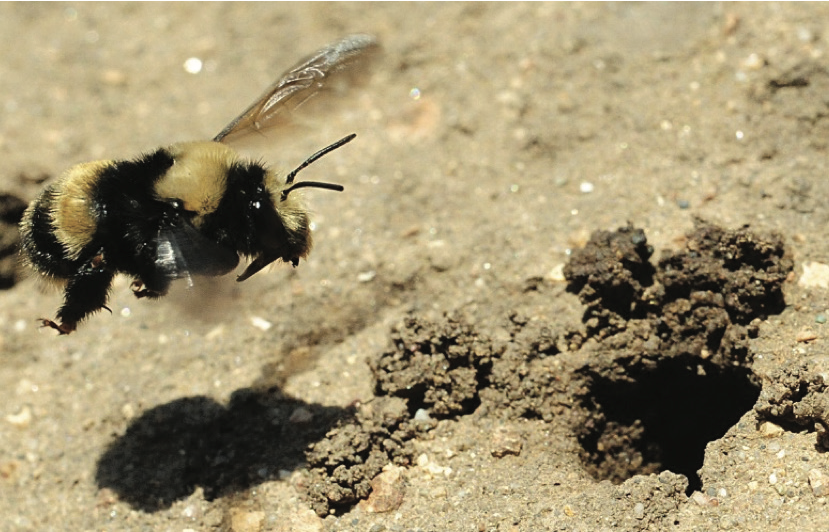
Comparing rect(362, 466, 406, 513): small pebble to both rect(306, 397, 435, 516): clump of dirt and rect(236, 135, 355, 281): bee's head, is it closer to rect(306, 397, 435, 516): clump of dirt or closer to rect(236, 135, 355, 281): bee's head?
rect(306, 397, 435, 516): clump of dirt

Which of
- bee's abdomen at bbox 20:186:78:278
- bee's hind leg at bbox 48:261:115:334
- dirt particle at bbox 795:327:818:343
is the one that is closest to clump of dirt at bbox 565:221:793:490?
dirt particle at bbox 795:327:818:343

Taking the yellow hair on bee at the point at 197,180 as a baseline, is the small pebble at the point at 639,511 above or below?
below

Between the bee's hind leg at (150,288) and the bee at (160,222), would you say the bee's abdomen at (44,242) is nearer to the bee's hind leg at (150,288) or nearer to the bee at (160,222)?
the bee at (160,222)

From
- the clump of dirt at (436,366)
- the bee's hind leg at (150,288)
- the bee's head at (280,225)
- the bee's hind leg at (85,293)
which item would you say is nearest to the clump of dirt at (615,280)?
the clump of dirt at (436,366)

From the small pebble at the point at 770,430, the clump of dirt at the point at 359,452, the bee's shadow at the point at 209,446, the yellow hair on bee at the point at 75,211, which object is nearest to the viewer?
the yellow hair on bee at the point at 75,211

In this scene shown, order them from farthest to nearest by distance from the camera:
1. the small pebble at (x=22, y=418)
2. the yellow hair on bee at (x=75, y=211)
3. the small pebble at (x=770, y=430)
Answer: the small pebble at (x=22, y=418) < the small pebble at (x=770, y=430) < the yellow hair on bee at (x=75, y=211)

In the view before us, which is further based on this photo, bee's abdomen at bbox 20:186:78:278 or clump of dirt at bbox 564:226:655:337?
clump of dirt at bbox 564:226:655:337

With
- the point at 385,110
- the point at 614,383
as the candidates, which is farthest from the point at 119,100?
the point at 614,383
